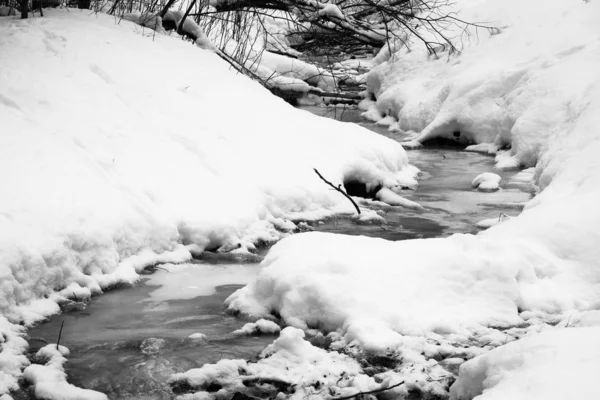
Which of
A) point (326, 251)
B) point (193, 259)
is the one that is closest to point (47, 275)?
point (193, 259)

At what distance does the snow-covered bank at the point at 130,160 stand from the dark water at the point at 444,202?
0.44m

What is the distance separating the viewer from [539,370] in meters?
3.12

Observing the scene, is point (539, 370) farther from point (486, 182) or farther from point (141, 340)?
point (486, 182)

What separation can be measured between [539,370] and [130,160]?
447 cm

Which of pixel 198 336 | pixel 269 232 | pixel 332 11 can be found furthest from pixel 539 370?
pixel 332 11

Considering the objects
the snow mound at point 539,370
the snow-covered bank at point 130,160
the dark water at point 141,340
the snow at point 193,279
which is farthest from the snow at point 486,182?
the snow mound at point 539,370

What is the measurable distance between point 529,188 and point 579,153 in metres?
1.51

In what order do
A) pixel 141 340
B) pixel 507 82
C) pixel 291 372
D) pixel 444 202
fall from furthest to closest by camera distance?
pixel 507 82 < pixel 444 202 < pixel 141 340 < pixel 291 372

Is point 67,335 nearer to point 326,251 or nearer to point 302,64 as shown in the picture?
point 326,251

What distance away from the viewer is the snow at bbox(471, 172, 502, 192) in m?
9.57

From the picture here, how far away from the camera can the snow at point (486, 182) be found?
31.4 feet

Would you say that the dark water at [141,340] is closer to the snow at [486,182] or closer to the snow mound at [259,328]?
the snow mound at [259,328]

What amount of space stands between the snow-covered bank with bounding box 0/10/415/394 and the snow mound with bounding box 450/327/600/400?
2233 mm

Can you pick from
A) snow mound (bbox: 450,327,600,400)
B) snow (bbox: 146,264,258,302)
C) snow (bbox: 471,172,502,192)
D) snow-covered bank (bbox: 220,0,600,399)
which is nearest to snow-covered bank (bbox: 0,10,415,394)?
snow (bbox: 146,264,258,302)
